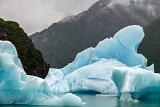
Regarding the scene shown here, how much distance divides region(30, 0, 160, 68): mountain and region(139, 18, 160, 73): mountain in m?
22.7

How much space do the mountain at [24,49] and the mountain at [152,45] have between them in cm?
2166

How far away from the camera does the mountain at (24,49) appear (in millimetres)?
30294

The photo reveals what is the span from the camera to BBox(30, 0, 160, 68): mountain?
307ft

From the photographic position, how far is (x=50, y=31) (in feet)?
351

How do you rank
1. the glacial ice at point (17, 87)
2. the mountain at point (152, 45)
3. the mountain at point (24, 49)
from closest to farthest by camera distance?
the glacial ice at point (17, 87)
the mountain at point (24, 49)
the mountain at point (152, 45)

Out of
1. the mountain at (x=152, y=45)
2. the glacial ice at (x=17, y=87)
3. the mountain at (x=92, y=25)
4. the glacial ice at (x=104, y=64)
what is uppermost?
the mountain at (x=92, y=25)

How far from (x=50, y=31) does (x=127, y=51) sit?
82.9 metres

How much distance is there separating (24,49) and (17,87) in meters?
18.7

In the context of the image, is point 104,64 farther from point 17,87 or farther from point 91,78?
point 17,87

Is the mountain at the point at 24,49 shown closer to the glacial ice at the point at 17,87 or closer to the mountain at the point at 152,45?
the glacial ice at the point at 17,87

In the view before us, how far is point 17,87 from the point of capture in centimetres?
1266

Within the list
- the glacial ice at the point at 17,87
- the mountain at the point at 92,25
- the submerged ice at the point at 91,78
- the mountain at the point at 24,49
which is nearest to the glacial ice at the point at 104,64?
the submerged ice at the point at 91,78

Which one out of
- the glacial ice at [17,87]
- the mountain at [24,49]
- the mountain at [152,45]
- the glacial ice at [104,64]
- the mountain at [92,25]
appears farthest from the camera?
the mountain at [92,25]

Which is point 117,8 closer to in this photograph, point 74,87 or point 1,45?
point 74,87
